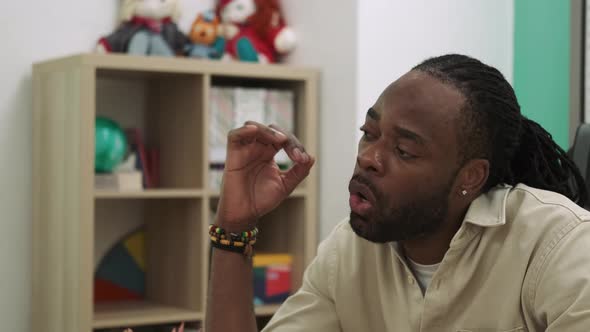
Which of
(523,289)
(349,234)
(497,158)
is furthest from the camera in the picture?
(349,234)

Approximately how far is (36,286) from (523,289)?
1.80 m

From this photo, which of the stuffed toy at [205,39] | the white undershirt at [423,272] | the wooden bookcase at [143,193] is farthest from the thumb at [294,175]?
the stuffed toy at [205,39]

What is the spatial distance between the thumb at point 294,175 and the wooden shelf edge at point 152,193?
1.12 metres

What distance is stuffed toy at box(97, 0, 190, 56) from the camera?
2648mm

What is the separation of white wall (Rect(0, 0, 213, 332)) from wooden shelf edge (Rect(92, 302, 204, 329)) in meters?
0.27

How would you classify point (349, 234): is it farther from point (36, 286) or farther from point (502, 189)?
point (36, 286)

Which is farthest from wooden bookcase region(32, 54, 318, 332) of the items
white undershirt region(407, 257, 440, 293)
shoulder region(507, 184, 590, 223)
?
shoulder region(507, 184, 590, 223)

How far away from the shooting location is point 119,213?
2.80 m

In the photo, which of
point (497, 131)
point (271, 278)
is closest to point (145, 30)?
point (271, 278)

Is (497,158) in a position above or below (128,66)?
below

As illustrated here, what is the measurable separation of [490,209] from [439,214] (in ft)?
0.25

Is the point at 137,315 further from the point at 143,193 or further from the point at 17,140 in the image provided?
the point at 17,140

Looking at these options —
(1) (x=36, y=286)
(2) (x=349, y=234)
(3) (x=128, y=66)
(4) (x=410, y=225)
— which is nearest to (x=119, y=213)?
(1) (x=36, y=286)

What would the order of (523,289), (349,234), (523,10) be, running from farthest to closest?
(523,10) < (349,234) < (523,289)
